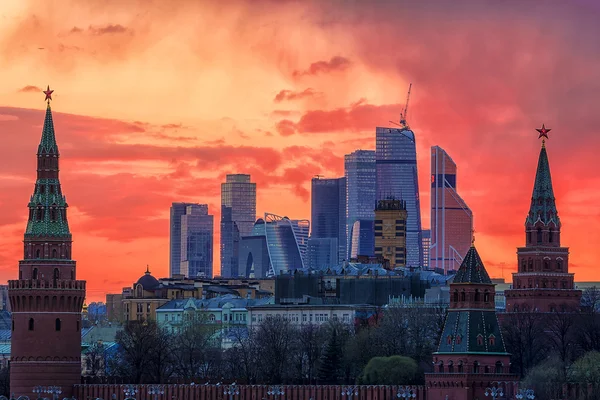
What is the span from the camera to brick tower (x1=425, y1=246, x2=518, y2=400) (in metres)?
192

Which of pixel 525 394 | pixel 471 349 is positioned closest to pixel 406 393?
pixel 471 349

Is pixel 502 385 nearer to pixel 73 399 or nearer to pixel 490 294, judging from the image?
pixel 490 294

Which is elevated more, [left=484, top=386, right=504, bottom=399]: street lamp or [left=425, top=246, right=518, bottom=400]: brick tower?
[left=425, top=246, right=518, bottom=400]: brick tower

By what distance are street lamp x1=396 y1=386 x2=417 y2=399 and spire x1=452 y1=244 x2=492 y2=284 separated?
1027cm

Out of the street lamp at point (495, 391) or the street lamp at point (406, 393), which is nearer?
the street lamp at point (495, 391)

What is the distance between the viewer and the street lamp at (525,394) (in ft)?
598

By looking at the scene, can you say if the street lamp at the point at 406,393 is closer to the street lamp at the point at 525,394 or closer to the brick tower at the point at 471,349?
the brick tower at the point at 471,349

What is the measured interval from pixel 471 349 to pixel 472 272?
6.99m

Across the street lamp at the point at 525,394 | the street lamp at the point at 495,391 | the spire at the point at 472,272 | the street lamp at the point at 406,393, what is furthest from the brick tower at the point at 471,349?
the street lamp at the point at 525,394

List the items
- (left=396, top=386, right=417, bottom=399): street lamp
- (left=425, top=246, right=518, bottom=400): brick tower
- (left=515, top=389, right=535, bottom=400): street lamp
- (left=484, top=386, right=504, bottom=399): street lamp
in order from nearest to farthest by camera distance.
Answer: (left=515, top=389, right=535, bottom=400): street lamp
(left=484, top=386, right=504, bottom=399): street lamp
(left=425, top=246, right=518, bottom=400): brick tower
(left=396, top=386, right=417, bottom=399): street lamp

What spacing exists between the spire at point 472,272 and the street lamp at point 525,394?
1140 centimetres

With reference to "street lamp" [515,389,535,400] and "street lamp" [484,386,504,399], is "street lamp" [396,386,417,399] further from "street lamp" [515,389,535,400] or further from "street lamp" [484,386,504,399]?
"street lamp" [515,389,535,400]

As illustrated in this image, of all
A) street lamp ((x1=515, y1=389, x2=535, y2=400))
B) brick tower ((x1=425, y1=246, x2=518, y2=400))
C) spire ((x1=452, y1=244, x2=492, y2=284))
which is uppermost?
spire ((x1=452, y1=244, x2=492, y2=284))

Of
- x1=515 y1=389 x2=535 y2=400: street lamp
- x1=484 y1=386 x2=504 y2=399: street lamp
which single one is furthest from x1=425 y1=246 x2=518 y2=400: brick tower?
x1=515 y1=389 x2=535 y2=400: street lamp
